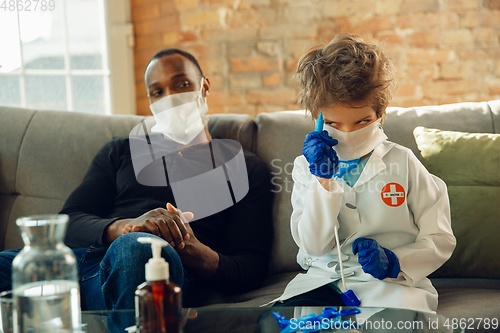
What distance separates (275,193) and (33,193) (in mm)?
964

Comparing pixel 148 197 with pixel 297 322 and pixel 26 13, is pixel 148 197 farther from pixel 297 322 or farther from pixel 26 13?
pixel 26 13

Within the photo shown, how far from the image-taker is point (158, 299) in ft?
2.06

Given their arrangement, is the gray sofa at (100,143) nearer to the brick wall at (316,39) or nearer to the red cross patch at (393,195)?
the red cross patch at (393,195)

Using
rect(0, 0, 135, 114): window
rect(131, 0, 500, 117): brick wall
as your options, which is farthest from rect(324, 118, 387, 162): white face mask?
rect(0, 0, 135, 114): window

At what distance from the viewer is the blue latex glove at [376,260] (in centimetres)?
103

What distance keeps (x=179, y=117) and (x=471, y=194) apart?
3.43 feet

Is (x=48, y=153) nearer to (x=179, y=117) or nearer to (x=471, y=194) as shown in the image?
(x=179, y=117)

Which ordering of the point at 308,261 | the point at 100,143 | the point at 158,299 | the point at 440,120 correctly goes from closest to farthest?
the point at 158,299 < the point at 308,261 < the point at 440,120 < the point at 100,143

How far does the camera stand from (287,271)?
59.9 inches

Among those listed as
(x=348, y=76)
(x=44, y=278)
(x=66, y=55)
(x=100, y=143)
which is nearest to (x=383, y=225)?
(x=348, y=76)

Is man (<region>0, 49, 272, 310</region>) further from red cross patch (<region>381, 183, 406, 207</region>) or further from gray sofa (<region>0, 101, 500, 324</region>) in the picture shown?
red cross patch (<region>381, 183, 406, 207</region>)

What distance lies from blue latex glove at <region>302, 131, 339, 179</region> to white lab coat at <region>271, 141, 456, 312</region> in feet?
0.18

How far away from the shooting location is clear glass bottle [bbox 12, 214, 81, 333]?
0.64 metres

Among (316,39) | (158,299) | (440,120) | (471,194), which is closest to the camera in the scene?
(158,299)
